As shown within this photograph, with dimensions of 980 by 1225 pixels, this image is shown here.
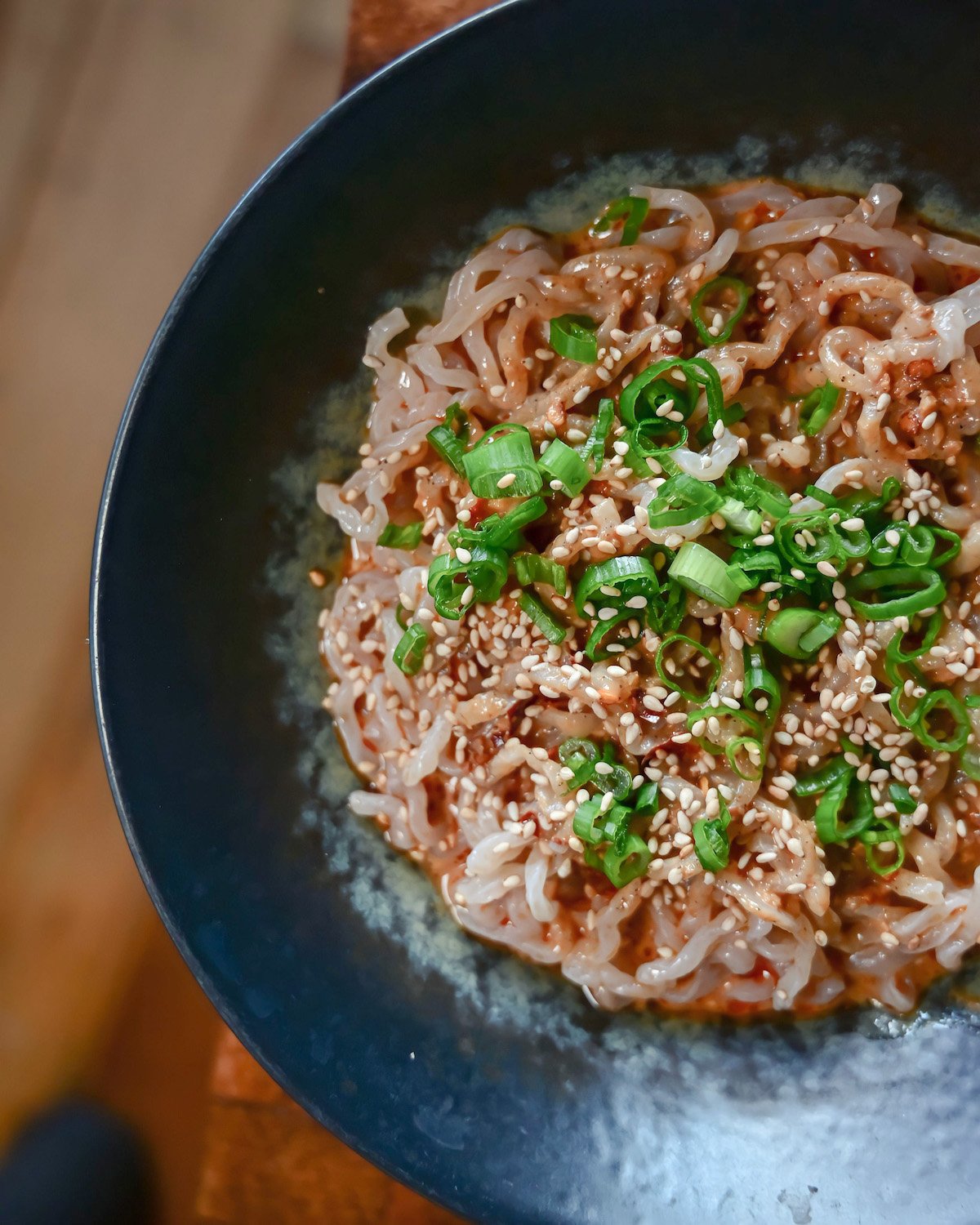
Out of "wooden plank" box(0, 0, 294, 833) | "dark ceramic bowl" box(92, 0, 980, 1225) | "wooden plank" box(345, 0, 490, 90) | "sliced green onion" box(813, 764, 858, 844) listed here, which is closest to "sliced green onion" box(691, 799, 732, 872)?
"sliced green onion" box(813, 764, 858, 844)

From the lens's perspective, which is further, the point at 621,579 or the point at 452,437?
the point at 452,437

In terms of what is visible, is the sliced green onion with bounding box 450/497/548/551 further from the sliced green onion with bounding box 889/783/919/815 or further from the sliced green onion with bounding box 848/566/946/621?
the sliced green onion with bounding box 889/783/919/815

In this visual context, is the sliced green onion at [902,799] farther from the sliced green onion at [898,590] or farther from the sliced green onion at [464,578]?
the sliced green onion at [464,578]

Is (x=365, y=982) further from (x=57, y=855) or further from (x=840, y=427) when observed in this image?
(x=840, y=427)

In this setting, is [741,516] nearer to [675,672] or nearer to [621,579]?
[621,579]

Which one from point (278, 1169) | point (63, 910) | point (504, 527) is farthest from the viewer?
point (63, 910)

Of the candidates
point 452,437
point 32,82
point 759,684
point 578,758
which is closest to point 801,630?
point 759,684

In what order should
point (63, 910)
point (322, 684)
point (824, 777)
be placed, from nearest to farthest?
point (824, 777), point (322, 684), point (63, 910)
